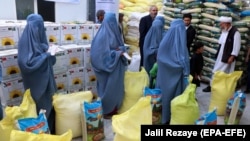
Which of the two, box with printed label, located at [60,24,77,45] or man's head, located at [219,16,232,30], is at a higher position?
man's head, located at [219,16,232,30]

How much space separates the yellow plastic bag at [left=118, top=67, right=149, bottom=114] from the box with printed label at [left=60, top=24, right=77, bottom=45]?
0.83 meters

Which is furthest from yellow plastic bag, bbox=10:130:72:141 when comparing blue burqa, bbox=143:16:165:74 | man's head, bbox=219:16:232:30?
man's head, bbox=219:16:232:30

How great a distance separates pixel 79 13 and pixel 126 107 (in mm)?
2001

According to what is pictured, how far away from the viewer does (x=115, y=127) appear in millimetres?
1988

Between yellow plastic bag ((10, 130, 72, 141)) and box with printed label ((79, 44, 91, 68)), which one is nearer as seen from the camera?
yellow plastic bag ((10, 130, 72, 141))

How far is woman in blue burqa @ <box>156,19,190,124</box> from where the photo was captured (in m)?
2.77

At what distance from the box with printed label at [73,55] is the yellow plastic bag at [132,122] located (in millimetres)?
1344

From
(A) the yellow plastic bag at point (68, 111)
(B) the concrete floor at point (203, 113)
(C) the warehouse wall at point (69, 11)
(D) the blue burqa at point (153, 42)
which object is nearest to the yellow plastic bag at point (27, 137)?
(A) the yellow plastic bag at point (68, 111)

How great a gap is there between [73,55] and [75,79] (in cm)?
31

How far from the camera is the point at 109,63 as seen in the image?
2.95 meters

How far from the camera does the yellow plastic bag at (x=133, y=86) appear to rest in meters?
3.07

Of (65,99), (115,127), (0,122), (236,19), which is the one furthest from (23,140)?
(236,19)

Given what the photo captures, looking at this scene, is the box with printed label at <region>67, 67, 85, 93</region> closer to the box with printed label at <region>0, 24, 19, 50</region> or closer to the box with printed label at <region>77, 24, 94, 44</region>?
the box with printed label at <region>77, 24, 94, 44</region>

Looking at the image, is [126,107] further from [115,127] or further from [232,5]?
[232,5]
